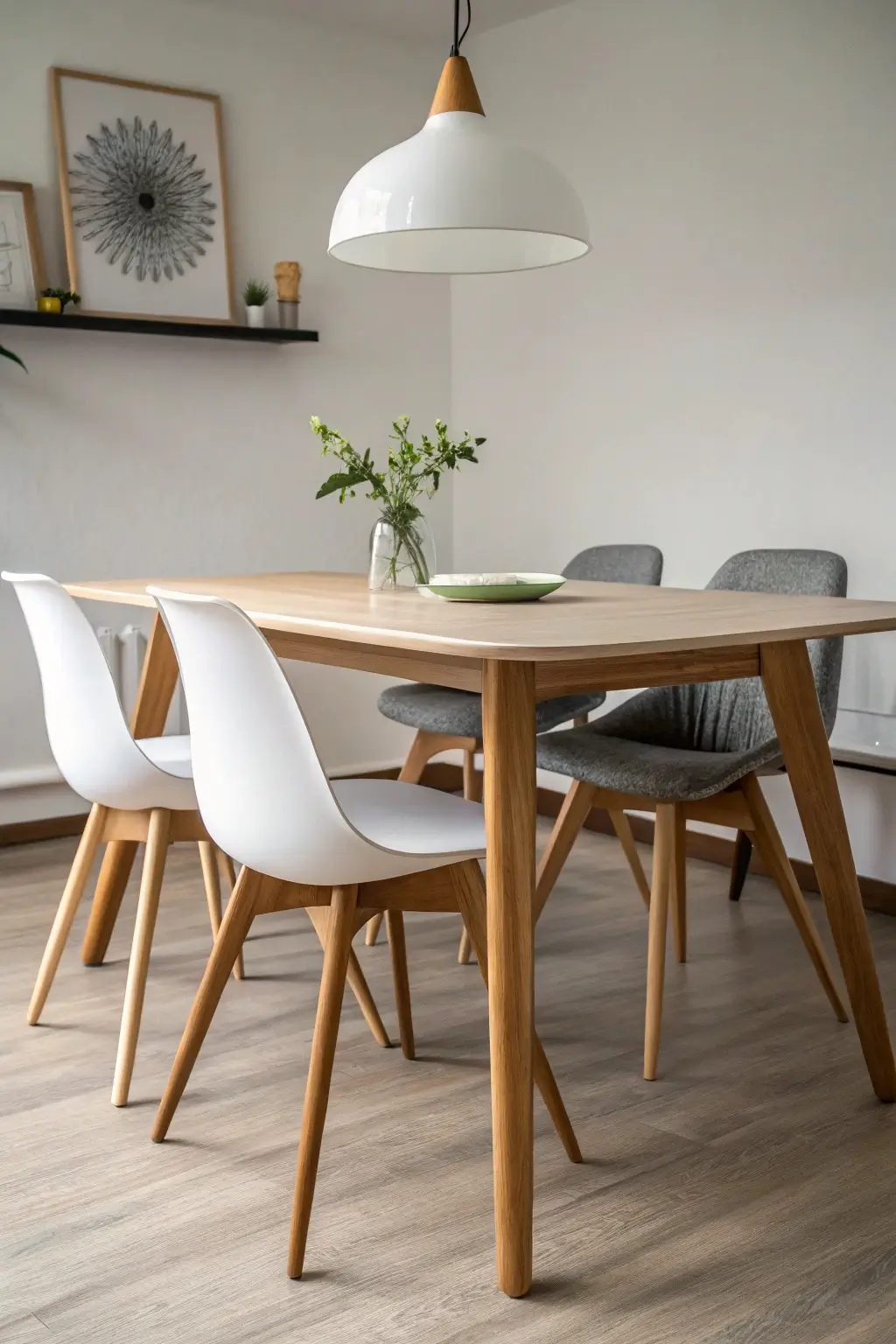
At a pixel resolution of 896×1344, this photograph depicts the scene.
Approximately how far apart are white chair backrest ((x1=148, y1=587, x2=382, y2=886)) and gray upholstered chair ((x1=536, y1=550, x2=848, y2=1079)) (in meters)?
0.64

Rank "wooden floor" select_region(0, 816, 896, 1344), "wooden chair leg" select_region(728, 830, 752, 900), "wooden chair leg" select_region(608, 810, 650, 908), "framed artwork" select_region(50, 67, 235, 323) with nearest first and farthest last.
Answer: "wooden floor" select_region(0, 816, 896, 1344)
"wooden chair leg" select_region(608, 810, 650, 908)
"wooden chair leg" select_region(728, 830, 752, 900)
"framed artwork" select_region(50, 67, 235, 323)

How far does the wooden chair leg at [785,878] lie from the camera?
2451mm

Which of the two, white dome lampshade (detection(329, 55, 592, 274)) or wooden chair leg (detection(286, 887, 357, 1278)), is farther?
white dome lampshade (detection(329, 55, 592, 274))

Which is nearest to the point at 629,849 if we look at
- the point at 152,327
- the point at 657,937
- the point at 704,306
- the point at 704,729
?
the point at 704,729

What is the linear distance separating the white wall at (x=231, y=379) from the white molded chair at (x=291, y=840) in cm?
210

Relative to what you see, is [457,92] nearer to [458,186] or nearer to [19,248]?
[458,186]

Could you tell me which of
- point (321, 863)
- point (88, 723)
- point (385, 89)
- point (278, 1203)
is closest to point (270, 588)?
point (88, 723)

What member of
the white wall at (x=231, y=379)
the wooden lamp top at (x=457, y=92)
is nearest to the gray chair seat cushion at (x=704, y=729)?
the wooden lamp top at (x=457, y=92)

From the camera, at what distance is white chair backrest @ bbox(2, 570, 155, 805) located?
223cm

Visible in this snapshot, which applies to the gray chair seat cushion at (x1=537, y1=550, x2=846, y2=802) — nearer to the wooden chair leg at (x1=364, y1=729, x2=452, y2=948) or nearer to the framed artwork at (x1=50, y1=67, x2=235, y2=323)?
the wooden chair leg at (x1=364, y1=729, x2=452, y2=948)

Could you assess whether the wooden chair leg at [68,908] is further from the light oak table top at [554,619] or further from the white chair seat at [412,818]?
the white chair seat at [412,818]

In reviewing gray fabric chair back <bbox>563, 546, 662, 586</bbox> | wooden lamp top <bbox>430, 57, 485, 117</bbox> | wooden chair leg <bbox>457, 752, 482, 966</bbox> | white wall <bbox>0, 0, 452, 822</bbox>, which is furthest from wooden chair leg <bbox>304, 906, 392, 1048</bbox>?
white wall <bbox>0, 0, 452, 822</bbox>

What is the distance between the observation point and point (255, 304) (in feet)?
13.2

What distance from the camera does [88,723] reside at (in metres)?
2.29
